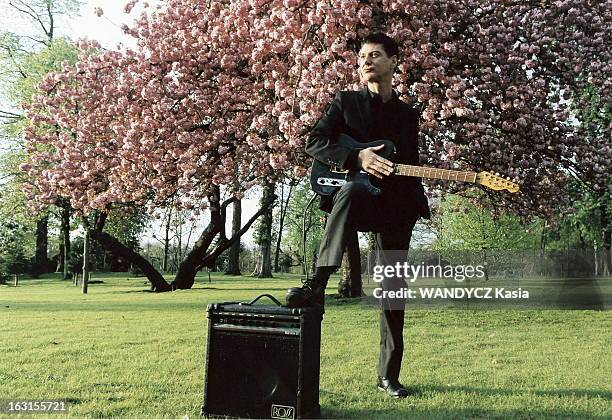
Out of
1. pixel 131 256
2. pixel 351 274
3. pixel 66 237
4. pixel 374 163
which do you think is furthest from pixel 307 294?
pixel 66 237

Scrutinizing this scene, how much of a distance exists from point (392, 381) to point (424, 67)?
7393 millimetres

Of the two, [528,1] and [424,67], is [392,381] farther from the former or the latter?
[528,1]

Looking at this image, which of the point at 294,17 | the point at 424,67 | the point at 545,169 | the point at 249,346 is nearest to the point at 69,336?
the point at 249,346

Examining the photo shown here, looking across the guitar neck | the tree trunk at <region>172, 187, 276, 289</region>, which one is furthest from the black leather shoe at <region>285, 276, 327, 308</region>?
the tree trunk at <region>172, 187, 276, 289</region>

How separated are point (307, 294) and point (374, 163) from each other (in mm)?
928

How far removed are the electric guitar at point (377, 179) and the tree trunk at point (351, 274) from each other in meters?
10.4

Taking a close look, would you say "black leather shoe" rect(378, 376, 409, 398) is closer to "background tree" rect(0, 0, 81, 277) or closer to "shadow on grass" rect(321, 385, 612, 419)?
"shadow on grass" rect(321, 385, 612, 419)

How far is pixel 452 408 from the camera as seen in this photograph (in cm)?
380

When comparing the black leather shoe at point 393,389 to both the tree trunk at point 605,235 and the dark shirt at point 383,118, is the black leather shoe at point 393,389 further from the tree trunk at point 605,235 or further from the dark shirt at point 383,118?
the tree trunk at point 605,235

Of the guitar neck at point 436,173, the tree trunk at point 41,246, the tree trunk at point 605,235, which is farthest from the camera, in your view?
the tree trunk at point 41,246

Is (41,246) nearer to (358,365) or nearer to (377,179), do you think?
(358,365)

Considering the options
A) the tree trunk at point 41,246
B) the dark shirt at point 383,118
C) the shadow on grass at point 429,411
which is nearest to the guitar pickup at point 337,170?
the dark shirt at point 383,118

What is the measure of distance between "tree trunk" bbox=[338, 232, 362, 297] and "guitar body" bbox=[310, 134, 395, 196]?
10.4 meters

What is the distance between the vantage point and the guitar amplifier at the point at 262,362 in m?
3.31
